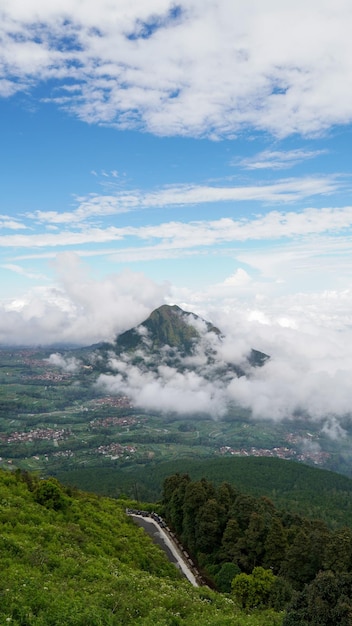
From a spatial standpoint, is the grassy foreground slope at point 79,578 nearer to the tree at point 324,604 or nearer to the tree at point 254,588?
the tree at point 324,604

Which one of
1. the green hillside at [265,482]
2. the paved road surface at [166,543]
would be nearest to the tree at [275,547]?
the paved road surface at [166,543]

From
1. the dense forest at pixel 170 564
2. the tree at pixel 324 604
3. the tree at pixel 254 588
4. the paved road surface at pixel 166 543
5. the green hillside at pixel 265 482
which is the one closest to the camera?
the tree at pixel 324 604

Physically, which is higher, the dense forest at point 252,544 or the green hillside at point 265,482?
the dense forest at point 252,544

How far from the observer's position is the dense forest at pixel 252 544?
32438 mm

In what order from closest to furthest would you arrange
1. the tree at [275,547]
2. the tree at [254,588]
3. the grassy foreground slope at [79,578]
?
the grassy foreground slope at [79,578] < the tree at [254,588] < the tree at [275,547]

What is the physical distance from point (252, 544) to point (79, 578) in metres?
23.9

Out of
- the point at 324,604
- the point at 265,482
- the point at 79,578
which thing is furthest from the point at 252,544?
the point at 265,482

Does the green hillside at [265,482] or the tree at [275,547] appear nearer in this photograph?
the tree at [275,547]

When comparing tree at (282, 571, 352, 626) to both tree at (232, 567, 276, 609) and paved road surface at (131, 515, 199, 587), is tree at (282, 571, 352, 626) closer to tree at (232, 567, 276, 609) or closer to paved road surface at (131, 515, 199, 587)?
tree at (232, 567, 276, 609)

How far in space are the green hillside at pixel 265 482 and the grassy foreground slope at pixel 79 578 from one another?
78.8m

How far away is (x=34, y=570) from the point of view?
20781mm

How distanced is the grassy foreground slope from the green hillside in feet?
259

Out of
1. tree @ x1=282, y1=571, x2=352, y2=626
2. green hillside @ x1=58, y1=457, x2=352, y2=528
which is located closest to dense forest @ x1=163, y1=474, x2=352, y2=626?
tree @ x1=282, y1=571, x2=352, y2=626

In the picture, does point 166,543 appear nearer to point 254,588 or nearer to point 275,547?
point 275,547
